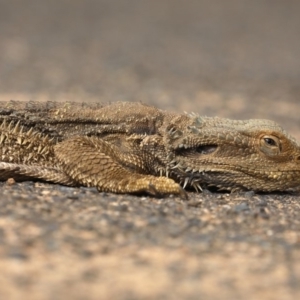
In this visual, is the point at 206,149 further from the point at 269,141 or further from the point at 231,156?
the point at 269,141

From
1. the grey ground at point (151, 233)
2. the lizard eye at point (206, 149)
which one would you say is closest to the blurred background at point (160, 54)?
the grey ground at point (151, 233)

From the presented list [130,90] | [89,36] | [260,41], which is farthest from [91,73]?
[260,41]

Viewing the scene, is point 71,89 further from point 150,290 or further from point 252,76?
point 150,290

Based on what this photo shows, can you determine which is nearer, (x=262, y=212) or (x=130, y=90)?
(x=262, y=212)

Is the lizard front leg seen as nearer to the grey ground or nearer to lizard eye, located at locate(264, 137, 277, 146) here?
the grey ground

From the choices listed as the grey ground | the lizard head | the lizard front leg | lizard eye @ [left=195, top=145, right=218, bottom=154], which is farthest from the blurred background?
the lizard front leg

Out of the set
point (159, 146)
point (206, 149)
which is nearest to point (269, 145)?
point (206, 149)

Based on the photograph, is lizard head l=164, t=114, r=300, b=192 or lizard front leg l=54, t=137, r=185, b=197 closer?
lizard front leg l=54, t=137, r=185, b=197
